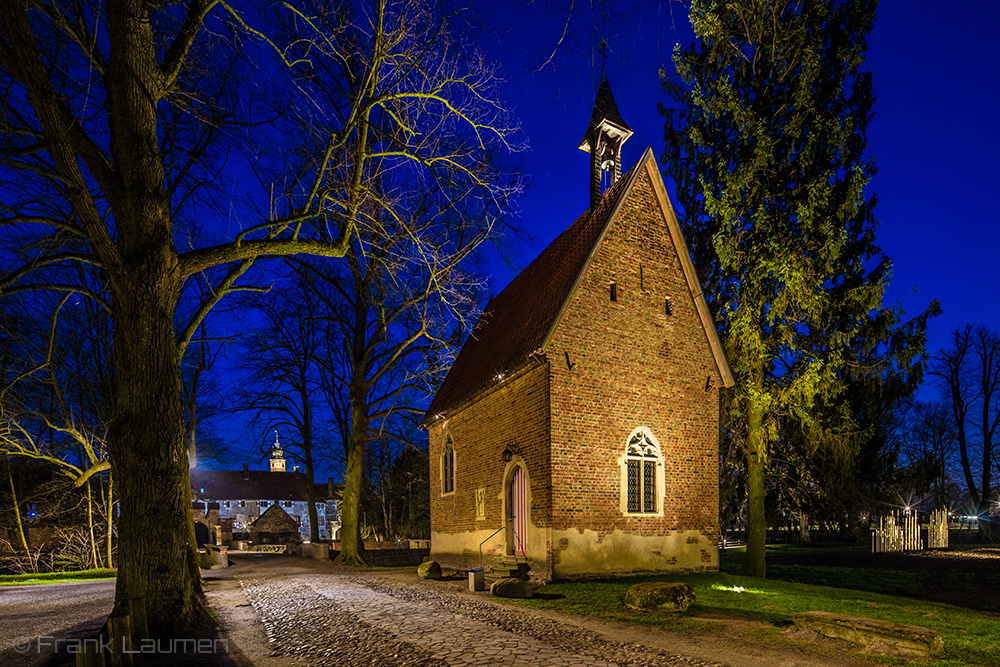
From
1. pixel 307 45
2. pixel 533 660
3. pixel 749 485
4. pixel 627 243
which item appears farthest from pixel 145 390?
pixel 749 485

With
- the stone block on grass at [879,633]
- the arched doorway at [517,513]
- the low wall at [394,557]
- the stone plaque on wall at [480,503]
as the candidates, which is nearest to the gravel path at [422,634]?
the stone block on grass at [879,633]

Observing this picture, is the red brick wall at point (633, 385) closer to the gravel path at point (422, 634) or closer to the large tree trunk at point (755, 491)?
the large tree trunk at point (755, 491)

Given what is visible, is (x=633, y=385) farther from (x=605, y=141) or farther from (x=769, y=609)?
(x=605, y=141)

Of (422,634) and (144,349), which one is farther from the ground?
(144,349)

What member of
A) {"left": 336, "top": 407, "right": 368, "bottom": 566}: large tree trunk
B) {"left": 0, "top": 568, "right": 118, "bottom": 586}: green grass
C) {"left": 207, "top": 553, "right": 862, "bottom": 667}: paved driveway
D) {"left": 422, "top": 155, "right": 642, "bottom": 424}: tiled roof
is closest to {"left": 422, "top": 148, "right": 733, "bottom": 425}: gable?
{"left": 422, "top": 155, "right": 642, "bottom": 424}: tiled roof

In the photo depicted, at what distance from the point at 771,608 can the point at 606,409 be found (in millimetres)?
5534

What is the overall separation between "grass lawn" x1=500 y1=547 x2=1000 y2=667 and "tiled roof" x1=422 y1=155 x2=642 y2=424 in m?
5.24

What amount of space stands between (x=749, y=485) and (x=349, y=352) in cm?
1588

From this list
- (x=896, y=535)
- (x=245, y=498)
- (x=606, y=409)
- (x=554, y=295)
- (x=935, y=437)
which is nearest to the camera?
(x=606, y=409)

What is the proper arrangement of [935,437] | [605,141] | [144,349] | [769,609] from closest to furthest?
[144,349] < [769,609] < [605,141] < [935,437]

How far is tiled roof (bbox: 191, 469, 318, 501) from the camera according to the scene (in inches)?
2704

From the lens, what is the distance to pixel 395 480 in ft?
127

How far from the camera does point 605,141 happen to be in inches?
703

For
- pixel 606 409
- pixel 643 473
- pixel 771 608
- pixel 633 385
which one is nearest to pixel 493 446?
pixel 606 409
